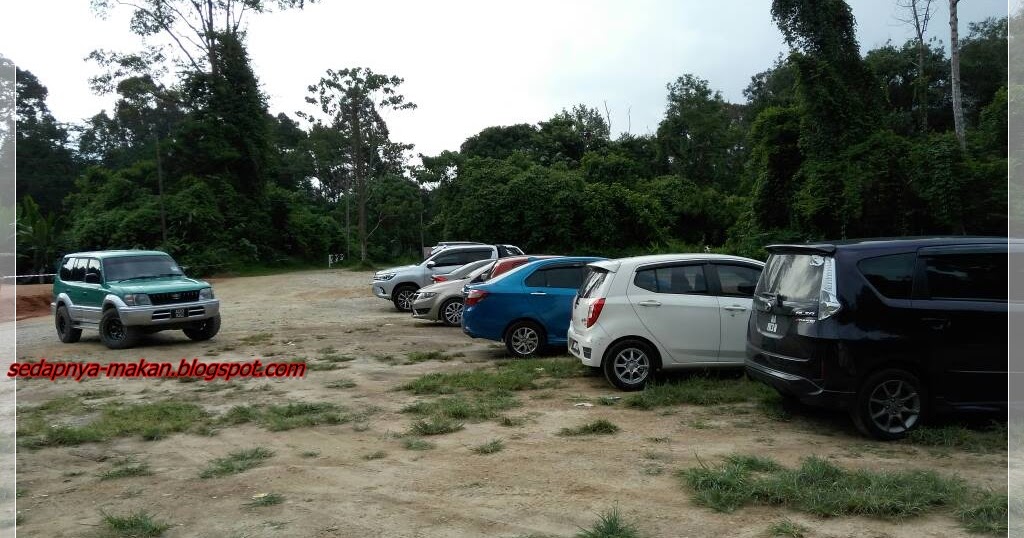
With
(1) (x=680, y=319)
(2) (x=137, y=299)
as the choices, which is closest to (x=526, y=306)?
(1) (x=680, y=319)

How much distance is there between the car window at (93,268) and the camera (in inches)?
566

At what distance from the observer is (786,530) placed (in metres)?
4.57

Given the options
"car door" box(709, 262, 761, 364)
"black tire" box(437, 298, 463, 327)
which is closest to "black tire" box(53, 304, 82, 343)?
"black tire" box(437, 298, 463, 327)

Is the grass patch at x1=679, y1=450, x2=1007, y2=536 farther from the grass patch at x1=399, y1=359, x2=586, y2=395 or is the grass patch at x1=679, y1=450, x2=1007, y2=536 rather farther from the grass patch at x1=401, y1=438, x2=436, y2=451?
the grass patch at x1=399, y1=359, x2=586, y2=395

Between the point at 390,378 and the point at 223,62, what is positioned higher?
the point at 223,62

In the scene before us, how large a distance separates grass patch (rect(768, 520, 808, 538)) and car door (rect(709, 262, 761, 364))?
439cm

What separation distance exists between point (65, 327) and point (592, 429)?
1241 centimetres

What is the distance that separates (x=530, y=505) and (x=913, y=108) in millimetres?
45835

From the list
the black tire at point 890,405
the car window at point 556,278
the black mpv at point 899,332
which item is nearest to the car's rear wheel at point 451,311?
the car window at point 556,278

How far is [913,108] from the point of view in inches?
1703

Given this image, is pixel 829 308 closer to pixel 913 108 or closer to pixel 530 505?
pixel 530 505

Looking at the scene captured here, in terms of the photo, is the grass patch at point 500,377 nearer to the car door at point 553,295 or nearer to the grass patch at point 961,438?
the car door at point 553,295

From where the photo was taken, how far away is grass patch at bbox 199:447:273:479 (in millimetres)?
6121

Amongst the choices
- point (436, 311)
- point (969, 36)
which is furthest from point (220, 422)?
point (969, 36)
